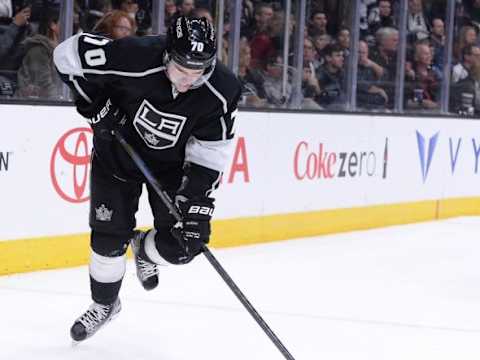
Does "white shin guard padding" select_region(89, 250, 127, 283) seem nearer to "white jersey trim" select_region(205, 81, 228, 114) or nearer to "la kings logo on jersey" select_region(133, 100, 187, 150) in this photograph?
"la kings logo on jersey" select_region(133, 100, 187, 150)

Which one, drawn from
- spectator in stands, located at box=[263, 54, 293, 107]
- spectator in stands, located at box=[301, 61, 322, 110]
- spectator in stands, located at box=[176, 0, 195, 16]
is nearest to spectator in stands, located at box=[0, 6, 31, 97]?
spectator in stands, located at box=[176, 0, 195, 16]

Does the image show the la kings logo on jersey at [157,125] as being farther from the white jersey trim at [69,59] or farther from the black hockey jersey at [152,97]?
the white jersey trim at [69,59]

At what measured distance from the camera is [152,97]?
3.63 meters

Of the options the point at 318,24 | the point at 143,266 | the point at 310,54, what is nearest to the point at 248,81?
the point at 310,54

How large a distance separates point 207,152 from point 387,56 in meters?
5.24

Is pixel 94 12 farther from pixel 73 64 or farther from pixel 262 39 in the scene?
pixel 73 64

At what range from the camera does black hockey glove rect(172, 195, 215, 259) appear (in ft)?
12.2

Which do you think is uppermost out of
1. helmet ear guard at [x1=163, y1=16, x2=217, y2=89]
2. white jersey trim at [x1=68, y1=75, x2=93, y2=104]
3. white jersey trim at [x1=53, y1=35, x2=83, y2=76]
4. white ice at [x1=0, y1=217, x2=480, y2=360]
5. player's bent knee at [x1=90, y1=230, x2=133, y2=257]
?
helmet ear guard at [x1=163, y1=16, x2=217, y2=89]

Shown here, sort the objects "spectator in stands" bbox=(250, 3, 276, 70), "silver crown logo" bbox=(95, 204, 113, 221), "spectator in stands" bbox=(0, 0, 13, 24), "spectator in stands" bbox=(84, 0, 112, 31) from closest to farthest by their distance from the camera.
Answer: "silver crown logo" bbox=(95, 204, 113, 221)
"spectator in stands" bbox=(0, 0, 13, 24)
"spectator in stands" bbox=(84, 0, 112, 31)
"spectator in stands" bbox=(250, 3, 276, 70)

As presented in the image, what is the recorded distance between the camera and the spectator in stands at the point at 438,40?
9328 millimetres

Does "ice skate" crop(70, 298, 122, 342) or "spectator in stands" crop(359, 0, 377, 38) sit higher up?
"spectator in stands" crop(359, 0, 377, 38)

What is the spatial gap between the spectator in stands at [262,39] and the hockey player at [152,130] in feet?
11.4

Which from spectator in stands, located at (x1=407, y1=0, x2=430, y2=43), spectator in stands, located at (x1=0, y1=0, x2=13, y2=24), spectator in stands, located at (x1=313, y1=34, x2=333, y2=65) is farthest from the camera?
spectator in stands, located at (x1=407, y1=0, x2=430, y2=43)

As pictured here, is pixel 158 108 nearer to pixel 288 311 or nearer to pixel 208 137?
pixel 208 137
